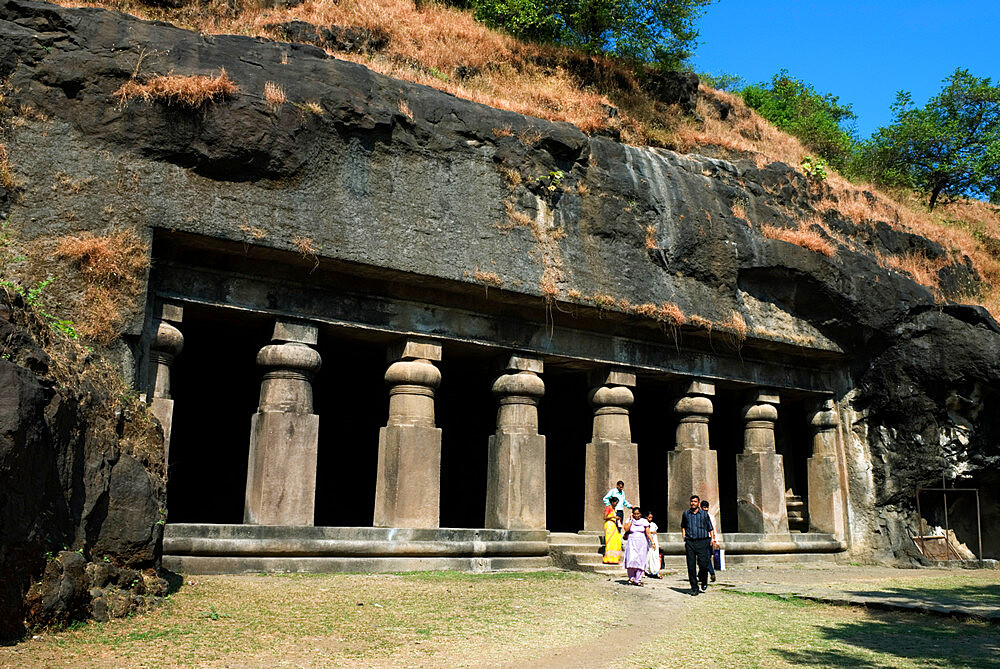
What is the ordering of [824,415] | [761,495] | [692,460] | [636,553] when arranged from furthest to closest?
1. [824,415]
2. [761,495]
3. [692,460]
4. [636,553]

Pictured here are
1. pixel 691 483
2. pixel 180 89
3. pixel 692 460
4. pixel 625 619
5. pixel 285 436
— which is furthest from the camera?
pixel 692 460

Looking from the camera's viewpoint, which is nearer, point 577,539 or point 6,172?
point 6,172

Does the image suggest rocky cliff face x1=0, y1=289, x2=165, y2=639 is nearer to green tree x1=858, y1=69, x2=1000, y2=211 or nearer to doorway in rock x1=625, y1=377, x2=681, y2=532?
doorway in rock x1=625, y1=377, x2=681, y2=532

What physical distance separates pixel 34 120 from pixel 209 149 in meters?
1.90

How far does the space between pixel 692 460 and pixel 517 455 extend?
3503 mm

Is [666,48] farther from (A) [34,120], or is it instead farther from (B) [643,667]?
(B) [643,667]

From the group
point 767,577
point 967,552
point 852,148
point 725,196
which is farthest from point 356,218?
point 852,148

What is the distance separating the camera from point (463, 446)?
1816 centimetres

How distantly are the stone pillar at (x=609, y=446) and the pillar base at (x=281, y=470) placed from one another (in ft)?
15.4

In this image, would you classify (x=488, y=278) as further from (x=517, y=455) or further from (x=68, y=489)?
(x=68, y=489)

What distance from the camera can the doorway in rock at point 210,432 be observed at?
15625 millimetres

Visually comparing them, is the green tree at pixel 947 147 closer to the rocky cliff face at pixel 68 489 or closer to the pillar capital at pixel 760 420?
the pillar capital at pixel 760 420

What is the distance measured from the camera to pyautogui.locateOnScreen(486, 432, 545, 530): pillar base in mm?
12852

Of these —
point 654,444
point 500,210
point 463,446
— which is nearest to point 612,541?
point 500,210
